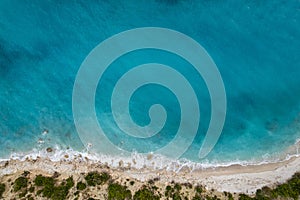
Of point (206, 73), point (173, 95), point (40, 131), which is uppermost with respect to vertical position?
point (206, 73)

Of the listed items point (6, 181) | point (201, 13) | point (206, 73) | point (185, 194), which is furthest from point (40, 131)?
point (201, 13)

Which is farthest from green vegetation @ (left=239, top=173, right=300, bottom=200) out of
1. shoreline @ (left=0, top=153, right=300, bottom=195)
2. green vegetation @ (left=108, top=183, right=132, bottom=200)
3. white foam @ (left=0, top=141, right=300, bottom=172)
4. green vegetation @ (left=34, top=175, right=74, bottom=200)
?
green vegetation @ (left=34, top=175, right=74, bottom=200)

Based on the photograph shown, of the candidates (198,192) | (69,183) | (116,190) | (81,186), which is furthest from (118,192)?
(198,192)

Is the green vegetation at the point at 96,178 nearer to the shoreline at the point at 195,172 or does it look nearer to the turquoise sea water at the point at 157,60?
the shoreline at the point at 195,172

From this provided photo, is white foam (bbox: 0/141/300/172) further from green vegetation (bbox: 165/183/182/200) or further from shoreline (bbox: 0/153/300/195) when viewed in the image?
green vegetation (bbox: 165/183/182/200)

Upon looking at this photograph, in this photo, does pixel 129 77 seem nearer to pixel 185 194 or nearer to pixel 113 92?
pixel 113 92
